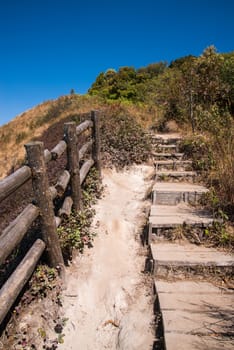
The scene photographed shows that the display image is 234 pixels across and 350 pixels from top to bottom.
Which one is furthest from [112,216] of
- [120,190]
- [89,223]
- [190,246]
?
[190,246]

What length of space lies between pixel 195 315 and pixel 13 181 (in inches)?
79.7

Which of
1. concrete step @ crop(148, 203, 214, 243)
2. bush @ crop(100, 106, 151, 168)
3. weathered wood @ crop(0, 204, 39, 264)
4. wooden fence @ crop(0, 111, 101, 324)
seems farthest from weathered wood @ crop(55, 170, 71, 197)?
bush @ crop(100, 106, 151, 168)

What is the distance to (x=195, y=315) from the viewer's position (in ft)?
8.16

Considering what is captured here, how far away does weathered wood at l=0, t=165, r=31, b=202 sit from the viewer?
221 cm

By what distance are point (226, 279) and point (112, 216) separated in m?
2.05

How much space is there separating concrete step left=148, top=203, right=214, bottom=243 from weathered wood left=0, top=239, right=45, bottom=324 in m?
1.50

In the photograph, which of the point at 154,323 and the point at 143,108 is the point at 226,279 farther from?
the point at 143,108

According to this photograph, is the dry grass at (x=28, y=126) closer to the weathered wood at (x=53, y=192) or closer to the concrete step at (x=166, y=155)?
the concrete step at (x=166, y=155)

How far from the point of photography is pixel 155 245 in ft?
11.7

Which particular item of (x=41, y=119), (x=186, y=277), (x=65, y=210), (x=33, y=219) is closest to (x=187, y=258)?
(x=186, y=277)

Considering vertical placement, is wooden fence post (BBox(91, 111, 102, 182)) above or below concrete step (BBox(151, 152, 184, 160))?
above

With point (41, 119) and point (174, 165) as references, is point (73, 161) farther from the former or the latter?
point (41, 119)

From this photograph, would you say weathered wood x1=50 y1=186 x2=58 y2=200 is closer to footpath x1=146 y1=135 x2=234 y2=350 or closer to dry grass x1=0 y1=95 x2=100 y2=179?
footpath x1=146 y1=135 x2=234 y2=350

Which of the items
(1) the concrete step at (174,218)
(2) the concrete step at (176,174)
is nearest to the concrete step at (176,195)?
(1) the concrete step at (174,218)
